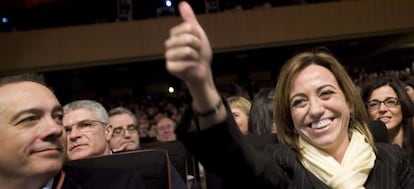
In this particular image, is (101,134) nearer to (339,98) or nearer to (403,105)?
(339,98)

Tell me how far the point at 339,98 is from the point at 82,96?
11028 mm

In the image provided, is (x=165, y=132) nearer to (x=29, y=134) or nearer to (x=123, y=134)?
(x=123, y=134)

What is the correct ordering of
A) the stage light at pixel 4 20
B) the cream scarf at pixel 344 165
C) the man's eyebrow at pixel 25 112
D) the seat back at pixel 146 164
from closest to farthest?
the cream scarf at pixel 344 165
the man's eyebrow at pixel 25 112
the seat back at pixel 146 164
the stage light at pixel 4 20

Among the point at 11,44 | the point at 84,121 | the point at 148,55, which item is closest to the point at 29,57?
the point at 11,44

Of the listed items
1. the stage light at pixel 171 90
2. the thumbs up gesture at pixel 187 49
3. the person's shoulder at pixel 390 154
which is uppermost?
the thumbs up gesture at pixel 187 49

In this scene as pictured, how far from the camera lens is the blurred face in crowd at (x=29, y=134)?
5.31ft

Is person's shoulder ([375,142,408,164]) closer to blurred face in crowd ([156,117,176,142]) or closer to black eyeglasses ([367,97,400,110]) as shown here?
black eyeglasses ([367,97,400,110])

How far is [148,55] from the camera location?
9.27m

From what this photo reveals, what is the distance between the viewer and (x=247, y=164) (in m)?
1.21

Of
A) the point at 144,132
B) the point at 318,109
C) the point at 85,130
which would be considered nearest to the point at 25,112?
the point at 318,109

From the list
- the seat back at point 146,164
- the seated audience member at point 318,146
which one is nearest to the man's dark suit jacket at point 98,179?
the seat back at point 146,164

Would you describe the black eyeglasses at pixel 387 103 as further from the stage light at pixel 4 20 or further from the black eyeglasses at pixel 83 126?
the stage light at pixel 4 20

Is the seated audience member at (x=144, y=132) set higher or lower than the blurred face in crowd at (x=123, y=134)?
lower

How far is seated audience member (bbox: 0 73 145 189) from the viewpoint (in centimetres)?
162
